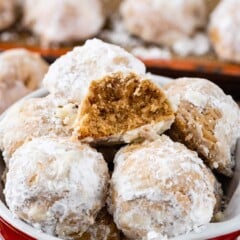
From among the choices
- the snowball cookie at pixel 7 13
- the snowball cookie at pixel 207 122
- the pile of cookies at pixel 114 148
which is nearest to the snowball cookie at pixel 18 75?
the pile of cookies at pixel 114 148

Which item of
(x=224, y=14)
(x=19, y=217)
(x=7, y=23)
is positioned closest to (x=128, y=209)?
(x=19, y=217)

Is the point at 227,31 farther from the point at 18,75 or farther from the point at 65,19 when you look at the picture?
the point at 18,75

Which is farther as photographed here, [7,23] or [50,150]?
[7,23]

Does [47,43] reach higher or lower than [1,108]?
lower

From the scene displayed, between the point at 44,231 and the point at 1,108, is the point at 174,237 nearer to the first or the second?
the point at 44,231

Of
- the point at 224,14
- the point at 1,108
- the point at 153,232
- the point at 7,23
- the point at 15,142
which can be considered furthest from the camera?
the point at 7,23

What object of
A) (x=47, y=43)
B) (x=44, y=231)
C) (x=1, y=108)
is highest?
(x=44, y=231)

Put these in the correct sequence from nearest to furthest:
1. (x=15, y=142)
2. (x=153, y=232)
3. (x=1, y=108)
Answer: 1. (x=153, y=232)
2. (x=15, y=142)
3. (x=1, y=108)
